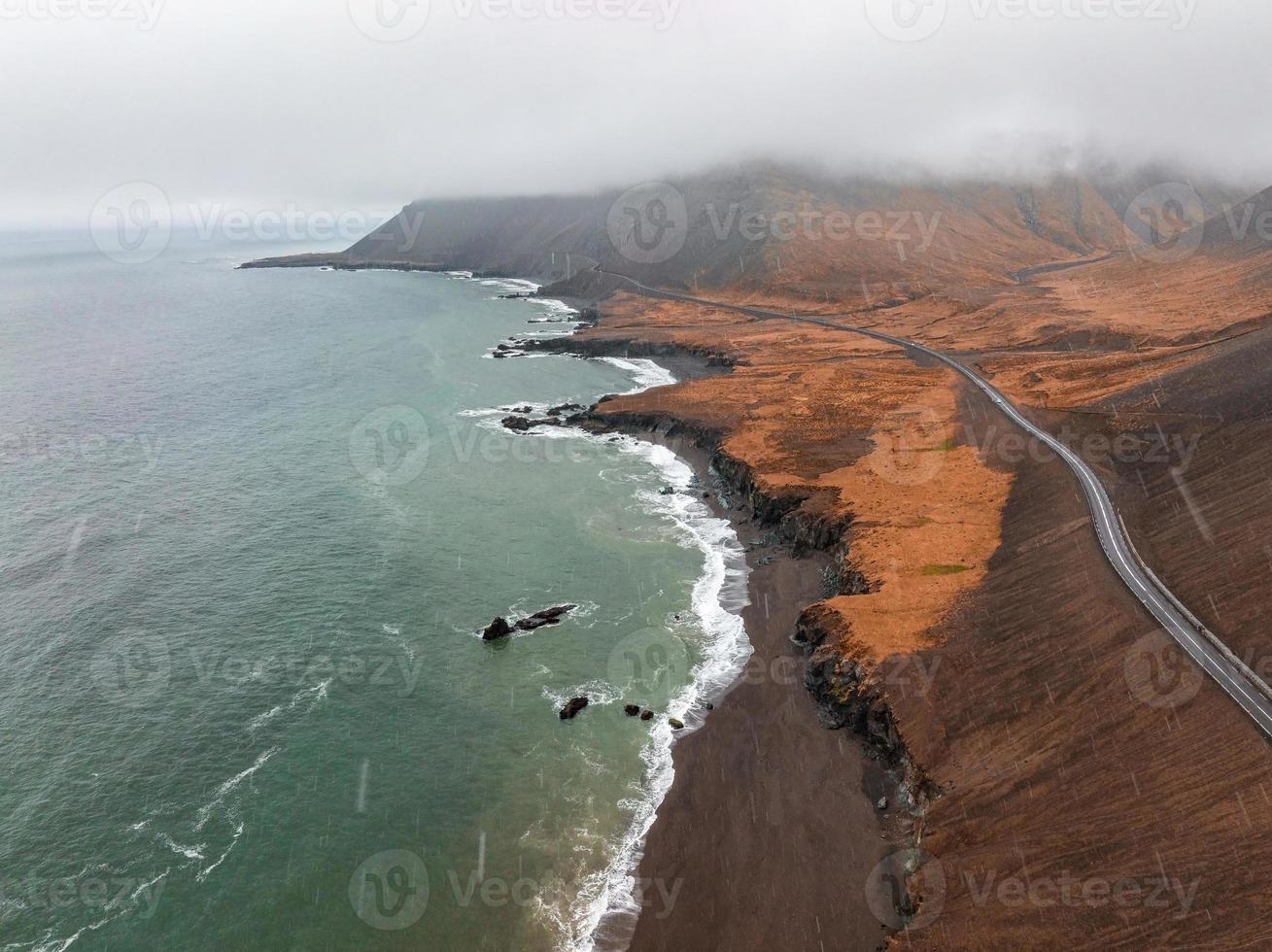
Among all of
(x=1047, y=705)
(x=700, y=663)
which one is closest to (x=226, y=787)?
(x=700, y=663)

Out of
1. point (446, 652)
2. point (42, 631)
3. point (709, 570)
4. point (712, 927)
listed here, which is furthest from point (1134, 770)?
point (42, 631)

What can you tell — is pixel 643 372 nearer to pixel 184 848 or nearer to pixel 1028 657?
pixel 1028 657

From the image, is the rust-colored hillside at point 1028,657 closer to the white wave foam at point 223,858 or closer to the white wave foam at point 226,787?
the white wave foam at point 223,858

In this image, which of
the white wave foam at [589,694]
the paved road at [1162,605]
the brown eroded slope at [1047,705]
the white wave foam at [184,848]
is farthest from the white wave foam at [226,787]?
the paved road at [1162,605]

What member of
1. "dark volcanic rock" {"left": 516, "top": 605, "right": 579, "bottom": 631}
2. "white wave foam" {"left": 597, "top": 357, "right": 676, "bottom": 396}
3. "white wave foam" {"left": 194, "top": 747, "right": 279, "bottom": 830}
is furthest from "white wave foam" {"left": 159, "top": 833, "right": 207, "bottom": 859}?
"white wave foam" {"left": 597, "top": 357, "right": 676, "bottom": 396}

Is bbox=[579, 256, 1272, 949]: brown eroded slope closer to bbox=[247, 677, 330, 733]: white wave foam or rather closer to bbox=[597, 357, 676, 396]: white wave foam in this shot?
bbox=[247, 677, 330, 733]: white wave foam

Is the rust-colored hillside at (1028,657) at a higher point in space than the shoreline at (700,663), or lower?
higher

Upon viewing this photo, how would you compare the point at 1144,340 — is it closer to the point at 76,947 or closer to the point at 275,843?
the point at 275,843
